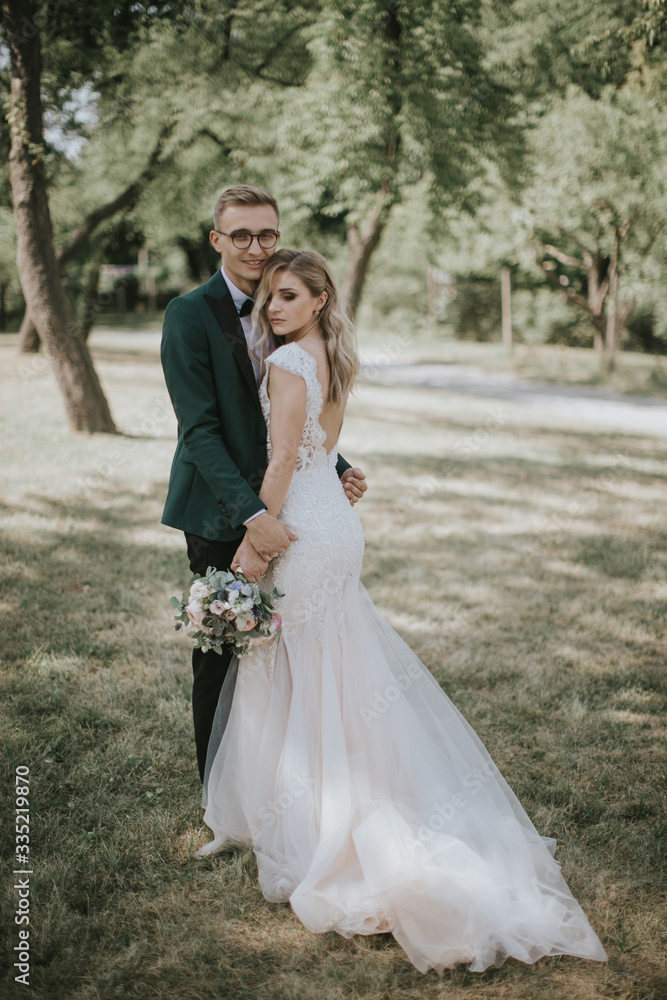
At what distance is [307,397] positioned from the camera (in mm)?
2428

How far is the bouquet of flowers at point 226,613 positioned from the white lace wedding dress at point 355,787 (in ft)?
0.57

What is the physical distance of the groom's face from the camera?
99.0 inches

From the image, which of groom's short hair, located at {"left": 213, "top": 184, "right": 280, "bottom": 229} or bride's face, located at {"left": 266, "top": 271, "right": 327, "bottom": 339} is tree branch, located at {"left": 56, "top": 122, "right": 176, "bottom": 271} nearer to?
groom's short hair, located at {"left": 213, "top": 184, "right": 280, "bottom": 229}

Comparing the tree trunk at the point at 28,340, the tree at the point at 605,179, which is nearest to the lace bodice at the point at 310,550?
the tree at the point at 605,179

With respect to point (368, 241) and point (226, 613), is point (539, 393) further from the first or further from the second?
point (226, 613)

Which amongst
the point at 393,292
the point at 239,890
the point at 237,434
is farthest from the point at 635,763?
the point at 393,292

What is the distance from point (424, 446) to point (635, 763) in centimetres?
700

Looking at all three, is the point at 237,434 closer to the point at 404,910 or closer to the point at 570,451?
the point at 404,910

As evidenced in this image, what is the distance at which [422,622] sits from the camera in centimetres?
464

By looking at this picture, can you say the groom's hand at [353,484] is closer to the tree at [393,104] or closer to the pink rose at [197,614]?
the pink rose at [197,614]

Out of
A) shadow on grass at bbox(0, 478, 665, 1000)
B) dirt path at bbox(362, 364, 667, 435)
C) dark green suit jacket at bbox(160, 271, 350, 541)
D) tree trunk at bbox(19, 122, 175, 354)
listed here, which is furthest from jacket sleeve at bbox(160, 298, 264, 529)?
dirt path at bbox(362, 364, 667, 435)

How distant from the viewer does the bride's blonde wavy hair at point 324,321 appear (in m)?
2.46

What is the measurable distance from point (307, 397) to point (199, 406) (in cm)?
38

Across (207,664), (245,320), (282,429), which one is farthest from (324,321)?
(207,664)
